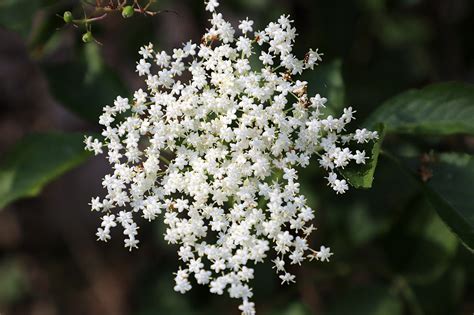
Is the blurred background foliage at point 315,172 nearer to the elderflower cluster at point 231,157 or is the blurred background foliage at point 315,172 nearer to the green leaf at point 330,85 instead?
the green leaf at point 330,85

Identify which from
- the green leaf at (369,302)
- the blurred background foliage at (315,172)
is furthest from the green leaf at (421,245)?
the green leaf at (369,302)

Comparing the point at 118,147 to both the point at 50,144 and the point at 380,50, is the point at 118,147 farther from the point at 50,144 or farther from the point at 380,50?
the point at 380,50

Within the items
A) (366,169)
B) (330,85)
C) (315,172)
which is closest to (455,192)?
(366,169)

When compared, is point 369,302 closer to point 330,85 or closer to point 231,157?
point 330,85

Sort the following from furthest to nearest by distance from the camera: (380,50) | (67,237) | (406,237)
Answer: (67,237), (380,50), (406,237)

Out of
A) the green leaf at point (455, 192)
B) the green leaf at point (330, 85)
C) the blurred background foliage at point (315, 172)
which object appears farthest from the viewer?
the blurred background foliage at point (315, 172)

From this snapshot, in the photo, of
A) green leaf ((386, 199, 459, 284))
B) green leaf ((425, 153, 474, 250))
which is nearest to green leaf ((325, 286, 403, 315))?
green leaf ((386, 199, 459, 284))

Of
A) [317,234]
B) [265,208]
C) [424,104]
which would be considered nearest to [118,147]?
[265,208]

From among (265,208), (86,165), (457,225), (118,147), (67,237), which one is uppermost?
(86,165)
